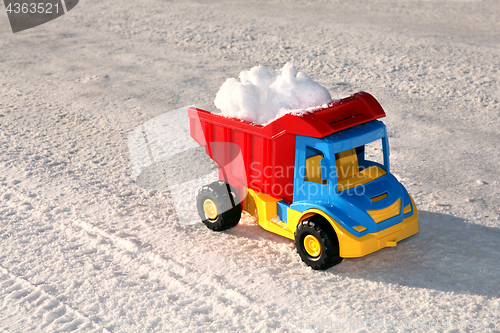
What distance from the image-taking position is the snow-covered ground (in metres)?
4.49

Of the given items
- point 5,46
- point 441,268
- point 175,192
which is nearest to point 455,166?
point 441,268

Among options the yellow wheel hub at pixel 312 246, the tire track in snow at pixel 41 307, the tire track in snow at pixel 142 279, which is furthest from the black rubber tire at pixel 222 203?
the tire track in snow at pixel 41 307

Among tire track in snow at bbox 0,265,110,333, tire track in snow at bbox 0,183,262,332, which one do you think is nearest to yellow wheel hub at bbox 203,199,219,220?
tire track in snow at bbox 0,183,262,332

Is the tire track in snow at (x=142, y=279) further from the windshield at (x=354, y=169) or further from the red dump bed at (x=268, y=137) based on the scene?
the windshield at (x=354, y=169)

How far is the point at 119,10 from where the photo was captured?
14.7 meters

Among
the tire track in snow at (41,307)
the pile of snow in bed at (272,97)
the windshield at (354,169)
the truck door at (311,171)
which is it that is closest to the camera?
the tire track in snow at (41,307)

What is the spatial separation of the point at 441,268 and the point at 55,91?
25.6ft

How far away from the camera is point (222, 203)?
18.0 feet

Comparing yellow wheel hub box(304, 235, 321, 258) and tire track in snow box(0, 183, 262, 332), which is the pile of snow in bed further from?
tire track in snow box(0, 183, 262, 332)

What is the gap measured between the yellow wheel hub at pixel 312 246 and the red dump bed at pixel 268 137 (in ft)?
1.81

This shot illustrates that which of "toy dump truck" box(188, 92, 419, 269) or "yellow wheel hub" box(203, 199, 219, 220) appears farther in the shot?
"yellow wheel hub" box(203, 199, 219, 220)

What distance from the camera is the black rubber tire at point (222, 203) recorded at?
5.50m

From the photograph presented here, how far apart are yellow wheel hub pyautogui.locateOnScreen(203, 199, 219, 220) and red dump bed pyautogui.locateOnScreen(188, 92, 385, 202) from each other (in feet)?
1.10

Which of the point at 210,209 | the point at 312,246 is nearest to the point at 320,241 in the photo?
Result: the point at 312,246
